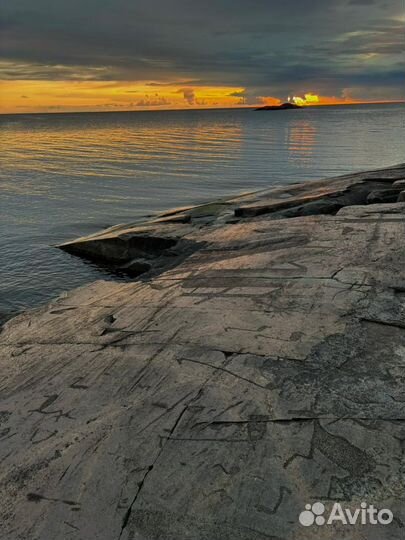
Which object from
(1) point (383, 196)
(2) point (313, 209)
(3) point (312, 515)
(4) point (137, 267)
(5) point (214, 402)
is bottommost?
(4) point (137, 267)

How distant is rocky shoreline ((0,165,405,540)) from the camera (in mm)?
3334

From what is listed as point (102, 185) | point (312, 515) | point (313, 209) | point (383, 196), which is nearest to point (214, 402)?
point (312, 515)

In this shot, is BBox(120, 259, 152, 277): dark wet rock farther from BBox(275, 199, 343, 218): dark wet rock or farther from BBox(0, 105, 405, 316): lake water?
BBox(275, 199, 343, 218): dark wet rock

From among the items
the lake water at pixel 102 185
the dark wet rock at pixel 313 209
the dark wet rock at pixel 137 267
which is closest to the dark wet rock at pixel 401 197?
the dark wet rock at pixel 313 209

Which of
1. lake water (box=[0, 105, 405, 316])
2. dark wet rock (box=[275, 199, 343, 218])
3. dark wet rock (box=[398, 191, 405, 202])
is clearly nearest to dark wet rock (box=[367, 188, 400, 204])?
dark wet rock (box=[398, 191, 405, 202])

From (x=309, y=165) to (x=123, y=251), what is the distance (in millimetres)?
24401

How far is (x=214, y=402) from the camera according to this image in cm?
430

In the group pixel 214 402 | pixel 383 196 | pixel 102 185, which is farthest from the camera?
pixel 102 185

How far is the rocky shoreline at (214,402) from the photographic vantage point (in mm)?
3334

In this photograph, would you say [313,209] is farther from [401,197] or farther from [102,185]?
[102,185]

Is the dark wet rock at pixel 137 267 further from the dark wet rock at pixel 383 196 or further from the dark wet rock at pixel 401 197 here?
the dark wet rock at pixel 401 197

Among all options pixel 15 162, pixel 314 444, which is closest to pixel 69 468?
pixel 314 444

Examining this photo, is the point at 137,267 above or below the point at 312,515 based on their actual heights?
below

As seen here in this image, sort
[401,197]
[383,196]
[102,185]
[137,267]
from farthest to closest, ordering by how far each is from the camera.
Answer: [102,185]
[383,196]
[137,267]
[401,197]
